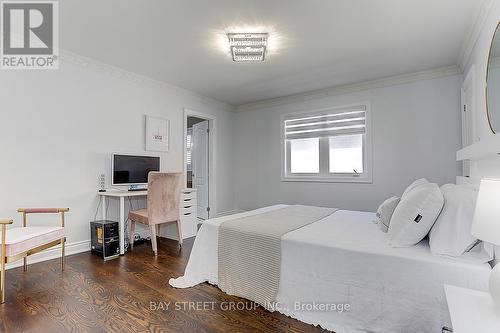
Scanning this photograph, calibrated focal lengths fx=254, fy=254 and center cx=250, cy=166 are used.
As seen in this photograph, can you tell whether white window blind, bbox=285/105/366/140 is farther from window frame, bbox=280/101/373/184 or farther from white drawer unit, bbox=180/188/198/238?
white drawer unit, bbox=180/188/198/238

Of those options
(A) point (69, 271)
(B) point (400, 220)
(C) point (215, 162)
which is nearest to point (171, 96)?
(C) point (215, 162)

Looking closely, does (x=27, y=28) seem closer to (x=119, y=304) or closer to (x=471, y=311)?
(x=119, y=304)

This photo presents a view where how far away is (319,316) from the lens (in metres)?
1.72

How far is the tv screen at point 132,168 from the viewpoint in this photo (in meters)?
3.43

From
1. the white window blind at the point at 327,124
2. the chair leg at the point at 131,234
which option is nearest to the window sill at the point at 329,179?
the white window blind at the point at 327,124

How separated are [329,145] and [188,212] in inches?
103

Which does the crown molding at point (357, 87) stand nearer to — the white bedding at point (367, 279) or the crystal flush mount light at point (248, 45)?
the crystal flush mount light at point (248, 45)

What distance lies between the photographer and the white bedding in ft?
4.59

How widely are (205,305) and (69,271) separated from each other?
5.40ft

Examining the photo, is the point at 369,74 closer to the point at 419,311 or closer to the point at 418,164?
the point at 418,164

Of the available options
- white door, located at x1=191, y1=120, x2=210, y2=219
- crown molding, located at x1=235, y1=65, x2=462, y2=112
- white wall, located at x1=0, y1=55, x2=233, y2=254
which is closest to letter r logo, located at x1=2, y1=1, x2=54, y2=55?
white wall, located at x1=0, y1=55, x2=233, y2=254

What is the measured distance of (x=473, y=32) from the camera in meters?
2.54

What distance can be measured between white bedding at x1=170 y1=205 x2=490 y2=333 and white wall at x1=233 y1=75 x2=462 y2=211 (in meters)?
2.10

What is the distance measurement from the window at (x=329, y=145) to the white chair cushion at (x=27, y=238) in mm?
3542
